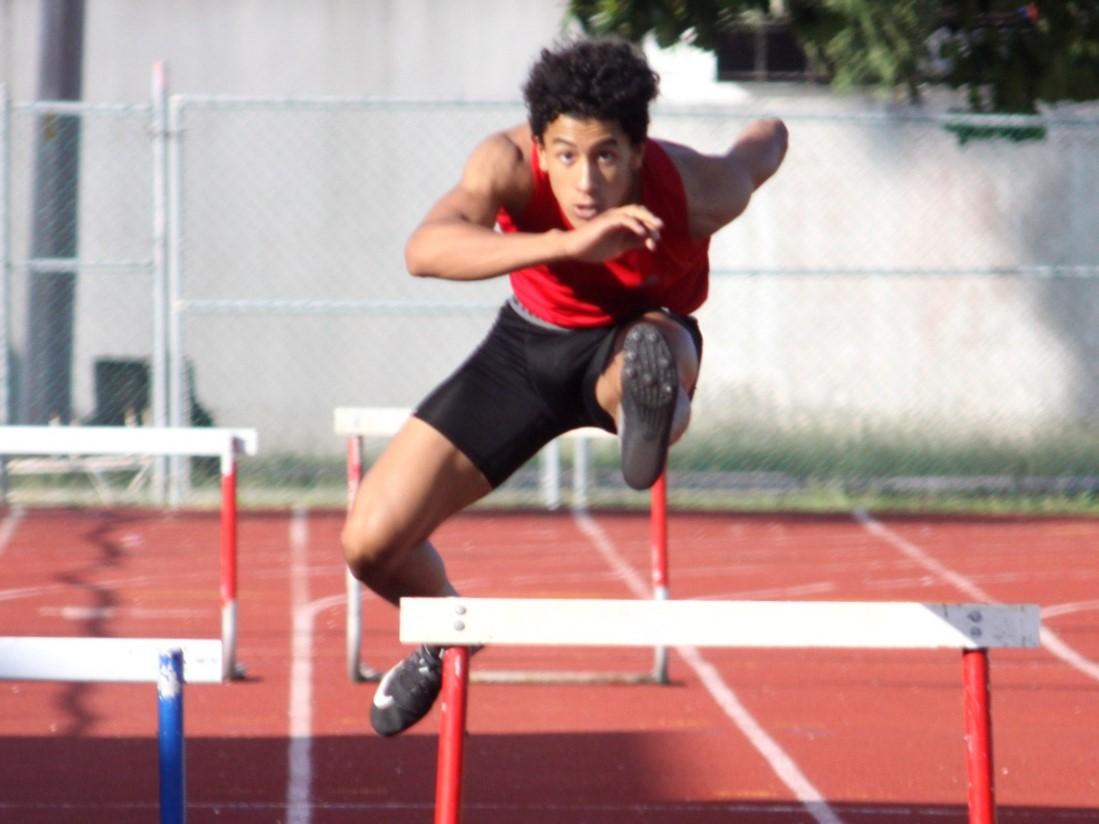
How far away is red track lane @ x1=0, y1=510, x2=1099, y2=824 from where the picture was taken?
17.6ft

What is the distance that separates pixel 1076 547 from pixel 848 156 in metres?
3.42

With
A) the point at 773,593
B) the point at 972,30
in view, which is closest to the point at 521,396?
the point at 972,30

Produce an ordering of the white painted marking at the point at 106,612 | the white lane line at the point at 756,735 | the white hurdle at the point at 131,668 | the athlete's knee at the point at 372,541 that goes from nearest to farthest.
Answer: the white hurdle at the point at 131,668
the athlete's knee at the point at 372,541
the white lane line at the point at 756,735
the white painted marking at the point at 106,612

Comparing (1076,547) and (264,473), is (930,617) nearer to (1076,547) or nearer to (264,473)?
(1076,547)

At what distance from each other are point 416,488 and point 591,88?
100 cm

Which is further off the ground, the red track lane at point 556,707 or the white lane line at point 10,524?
the red track lane at point 556,707

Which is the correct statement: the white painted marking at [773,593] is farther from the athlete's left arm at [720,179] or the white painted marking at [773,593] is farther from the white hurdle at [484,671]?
the athlete's left arm at [720,179]

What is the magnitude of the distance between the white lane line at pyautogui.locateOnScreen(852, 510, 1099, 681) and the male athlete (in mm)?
1969

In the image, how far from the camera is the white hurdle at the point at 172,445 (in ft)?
19.6

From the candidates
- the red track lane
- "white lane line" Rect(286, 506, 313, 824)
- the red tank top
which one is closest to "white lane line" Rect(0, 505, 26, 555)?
the red track lane

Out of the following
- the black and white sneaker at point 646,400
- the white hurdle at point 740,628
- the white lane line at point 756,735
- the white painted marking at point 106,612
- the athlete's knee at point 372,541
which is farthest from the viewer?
the white painted marking at point 106,612

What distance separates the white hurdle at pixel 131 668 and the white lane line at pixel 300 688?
2.08 meters

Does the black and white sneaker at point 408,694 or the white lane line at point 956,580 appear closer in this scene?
the black and white sneaker at point 408,694

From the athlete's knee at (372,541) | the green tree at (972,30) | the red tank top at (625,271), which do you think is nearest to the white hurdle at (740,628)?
the athlete's knee at (372,541)
